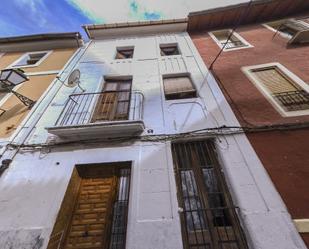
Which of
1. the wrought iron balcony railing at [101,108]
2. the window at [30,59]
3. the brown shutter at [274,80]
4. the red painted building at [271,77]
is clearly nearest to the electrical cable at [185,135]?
the red painted building at [271,77]

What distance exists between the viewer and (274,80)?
249 inches

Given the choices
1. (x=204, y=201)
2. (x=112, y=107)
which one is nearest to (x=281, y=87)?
(x=204, y=201)

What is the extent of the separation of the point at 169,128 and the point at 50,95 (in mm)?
4223

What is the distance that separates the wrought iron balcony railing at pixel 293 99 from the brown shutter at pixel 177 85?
2.48 meters

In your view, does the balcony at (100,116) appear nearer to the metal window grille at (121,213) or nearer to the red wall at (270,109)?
the metal window grille at (121,213)

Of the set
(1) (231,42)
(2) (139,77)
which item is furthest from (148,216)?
(1) (231,42)

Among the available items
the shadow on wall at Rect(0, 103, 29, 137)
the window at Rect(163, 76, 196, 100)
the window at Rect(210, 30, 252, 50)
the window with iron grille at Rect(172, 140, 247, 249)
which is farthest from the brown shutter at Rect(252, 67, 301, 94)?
the shadow on wall at Rect(0, 103, 29, 137)

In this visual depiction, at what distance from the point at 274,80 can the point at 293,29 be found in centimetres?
391

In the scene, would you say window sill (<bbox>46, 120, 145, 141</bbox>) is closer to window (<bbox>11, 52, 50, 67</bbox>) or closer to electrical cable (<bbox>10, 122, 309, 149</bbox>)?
electrical cable (<bbox>10, 122, 309, 149</bbox>)

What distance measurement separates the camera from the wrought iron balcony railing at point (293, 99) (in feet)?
17.4

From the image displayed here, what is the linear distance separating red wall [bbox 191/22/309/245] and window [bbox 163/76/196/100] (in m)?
0.99

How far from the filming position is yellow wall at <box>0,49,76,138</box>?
19.4ft

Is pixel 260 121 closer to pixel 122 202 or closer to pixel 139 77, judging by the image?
pixel 122 202

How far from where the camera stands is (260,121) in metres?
5.01
